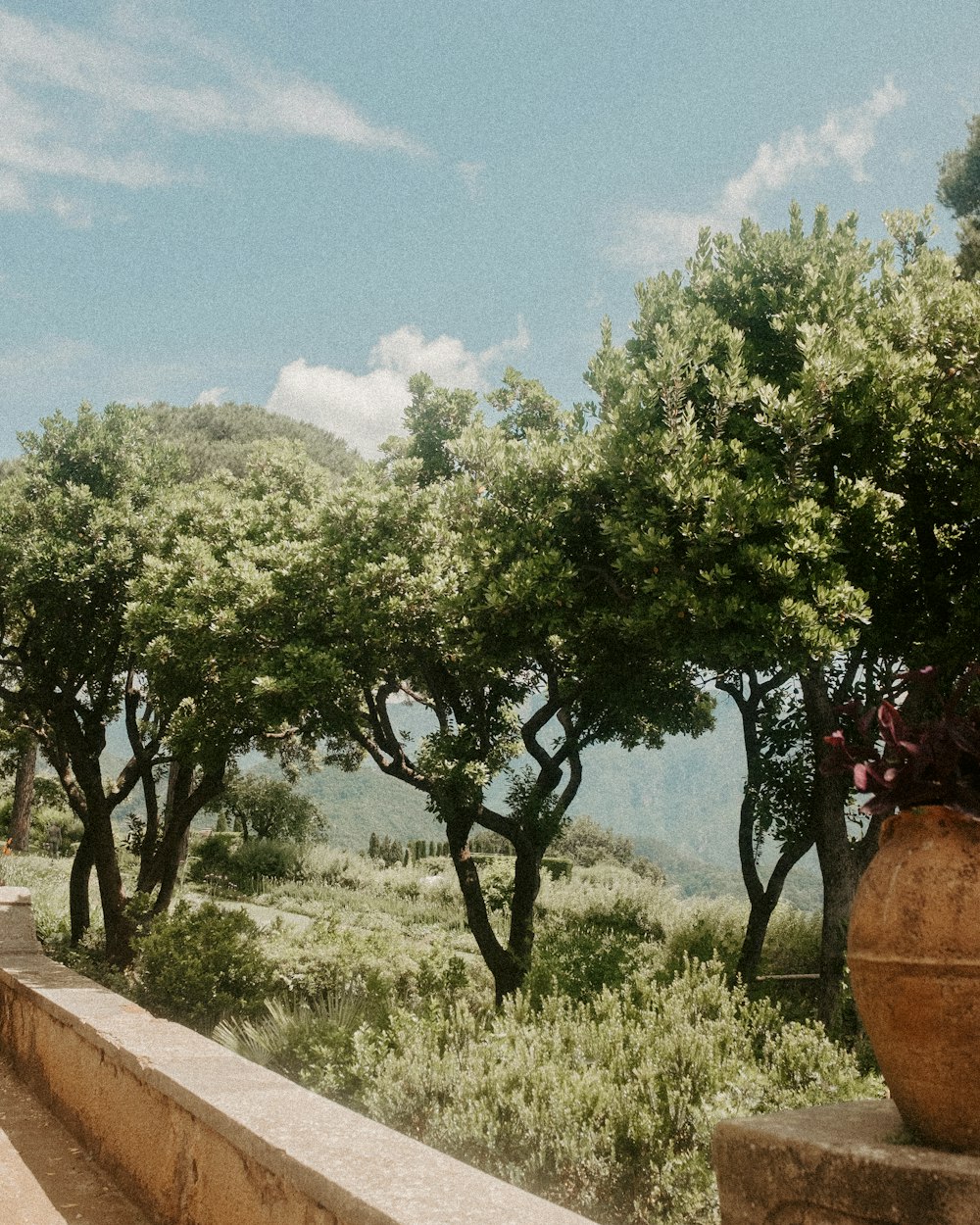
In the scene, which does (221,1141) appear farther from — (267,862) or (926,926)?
(267,862)

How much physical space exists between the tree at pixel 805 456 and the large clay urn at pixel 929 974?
464cm

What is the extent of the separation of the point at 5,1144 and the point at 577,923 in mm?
11095

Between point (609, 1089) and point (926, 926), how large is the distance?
3448mm

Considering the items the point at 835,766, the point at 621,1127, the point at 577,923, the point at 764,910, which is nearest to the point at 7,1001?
the point at 621,1127

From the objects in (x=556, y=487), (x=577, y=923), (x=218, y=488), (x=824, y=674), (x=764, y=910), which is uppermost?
(x=218, y=488)

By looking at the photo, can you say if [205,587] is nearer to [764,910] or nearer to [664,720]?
[664,720]

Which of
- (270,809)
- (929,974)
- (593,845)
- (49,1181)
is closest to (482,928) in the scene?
(49,1181)

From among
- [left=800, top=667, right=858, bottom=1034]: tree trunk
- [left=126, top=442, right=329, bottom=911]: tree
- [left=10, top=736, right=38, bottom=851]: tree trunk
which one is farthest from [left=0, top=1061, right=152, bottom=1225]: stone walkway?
[left=10, top=736, right=38, bottom=851]: tree trunk

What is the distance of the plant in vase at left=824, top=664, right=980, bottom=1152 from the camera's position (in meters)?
2.10

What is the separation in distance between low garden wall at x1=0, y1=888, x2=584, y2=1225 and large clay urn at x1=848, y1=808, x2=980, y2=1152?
905 millimetres

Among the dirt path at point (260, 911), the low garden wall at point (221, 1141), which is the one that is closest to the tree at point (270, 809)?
the dirt path at point (260, 911)

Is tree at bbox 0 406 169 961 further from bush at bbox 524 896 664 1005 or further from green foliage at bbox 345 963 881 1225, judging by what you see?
green foliage at bbox 345 963 881 1225

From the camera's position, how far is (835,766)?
2.55 m

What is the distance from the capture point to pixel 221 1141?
288 cm
